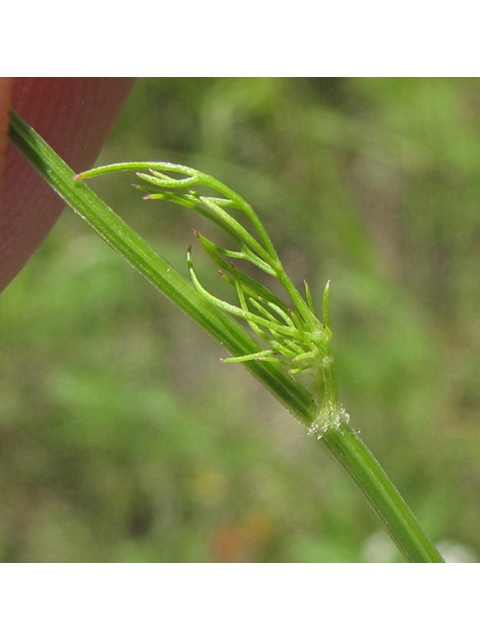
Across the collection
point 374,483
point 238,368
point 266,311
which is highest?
point 238,368

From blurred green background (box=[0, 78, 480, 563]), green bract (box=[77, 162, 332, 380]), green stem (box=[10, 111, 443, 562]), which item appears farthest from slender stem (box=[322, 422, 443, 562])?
blurred green background (box=[0, 78, 480, 563])

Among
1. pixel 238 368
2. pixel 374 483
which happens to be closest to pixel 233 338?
pixel 374 483

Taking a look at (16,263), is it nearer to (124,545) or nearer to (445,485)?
(124,545)

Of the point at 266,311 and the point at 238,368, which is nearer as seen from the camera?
the point at 266,311

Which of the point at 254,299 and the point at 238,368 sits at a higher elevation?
the point at 238,368

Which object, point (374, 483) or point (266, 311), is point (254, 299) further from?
point (374, 483)

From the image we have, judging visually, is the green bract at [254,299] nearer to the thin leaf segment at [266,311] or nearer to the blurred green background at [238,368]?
the thin leaf segment at [266,311]

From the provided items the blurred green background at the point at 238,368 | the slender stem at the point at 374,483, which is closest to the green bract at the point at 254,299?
the slender stem at the point at 374,483

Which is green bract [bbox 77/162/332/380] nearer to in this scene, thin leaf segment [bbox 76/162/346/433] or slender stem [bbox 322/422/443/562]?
thin leaf segment [bbox 76/162/346/433]
